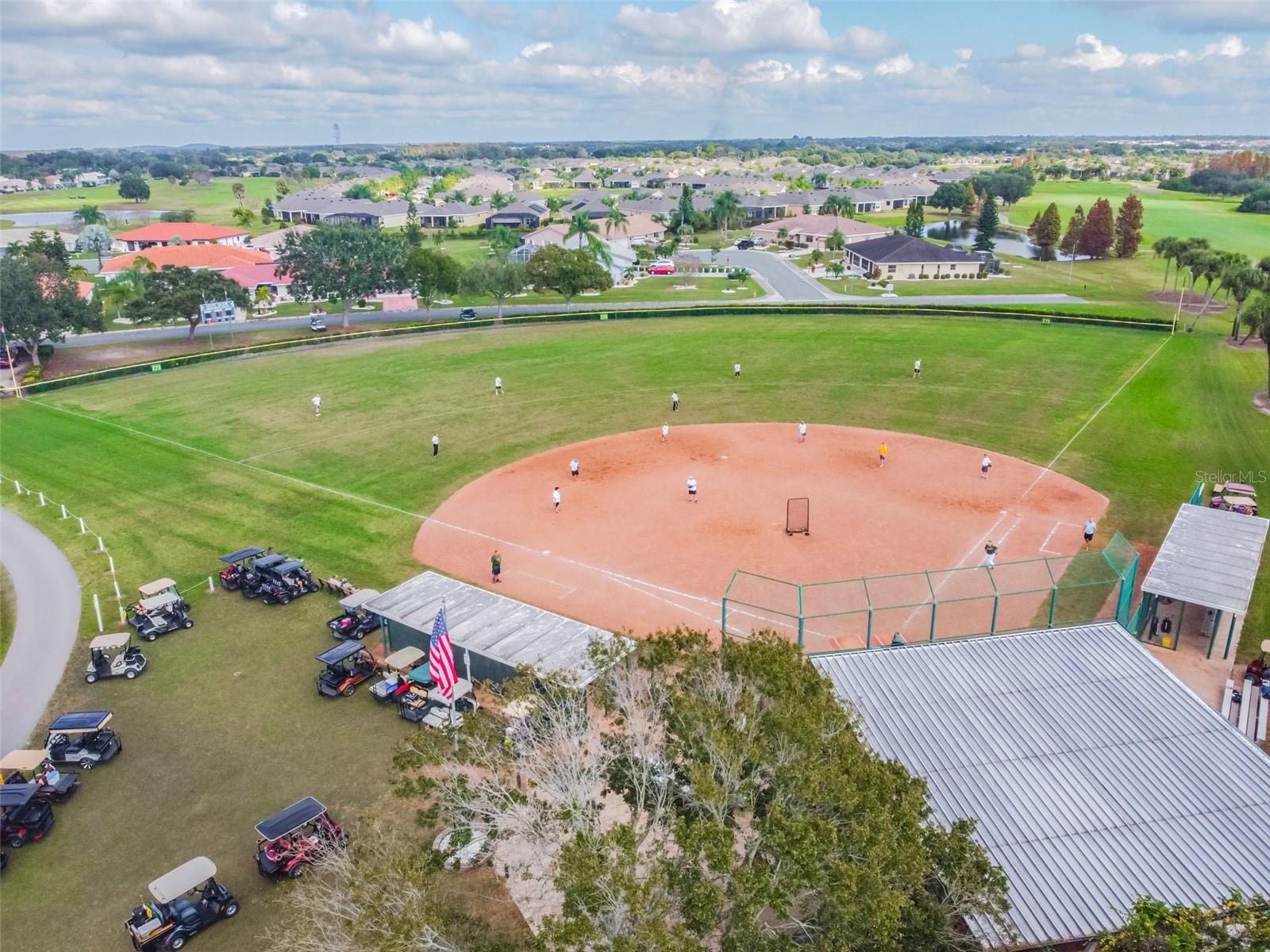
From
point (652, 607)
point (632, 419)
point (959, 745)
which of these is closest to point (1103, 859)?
point (959, 745)

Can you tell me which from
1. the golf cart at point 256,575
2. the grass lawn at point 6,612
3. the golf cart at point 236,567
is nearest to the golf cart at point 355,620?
the golf cart at point 256,575

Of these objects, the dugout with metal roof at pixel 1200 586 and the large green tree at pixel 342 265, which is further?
the large green tree at pixel 342 265

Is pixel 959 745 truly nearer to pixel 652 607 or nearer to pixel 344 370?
pixel 652 607

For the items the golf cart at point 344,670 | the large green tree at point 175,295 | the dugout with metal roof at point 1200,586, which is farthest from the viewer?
the large green tree at point 175,295

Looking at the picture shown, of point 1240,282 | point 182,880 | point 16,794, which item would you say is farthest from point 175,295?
point 1240,282

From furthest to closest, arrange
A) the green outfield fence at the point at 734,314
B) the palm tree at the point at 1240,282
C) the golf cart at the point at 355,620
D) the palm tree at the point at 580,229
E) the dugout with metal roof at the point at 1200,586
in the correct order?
the palm tree at the point at 580,229, the green outfield fence at the point at 734,314, the palm tree at the point at 1240,282, the golf cart at the point at 355,620, the dugout with metal roof at the point at 1200,586

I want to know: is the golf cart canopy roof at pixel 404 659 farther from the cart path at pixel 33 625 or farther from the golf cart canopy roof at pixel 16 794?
the cart path at pixel 33 625

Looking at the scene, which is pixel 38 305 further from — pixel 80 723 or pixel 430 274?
pixel 80 723
